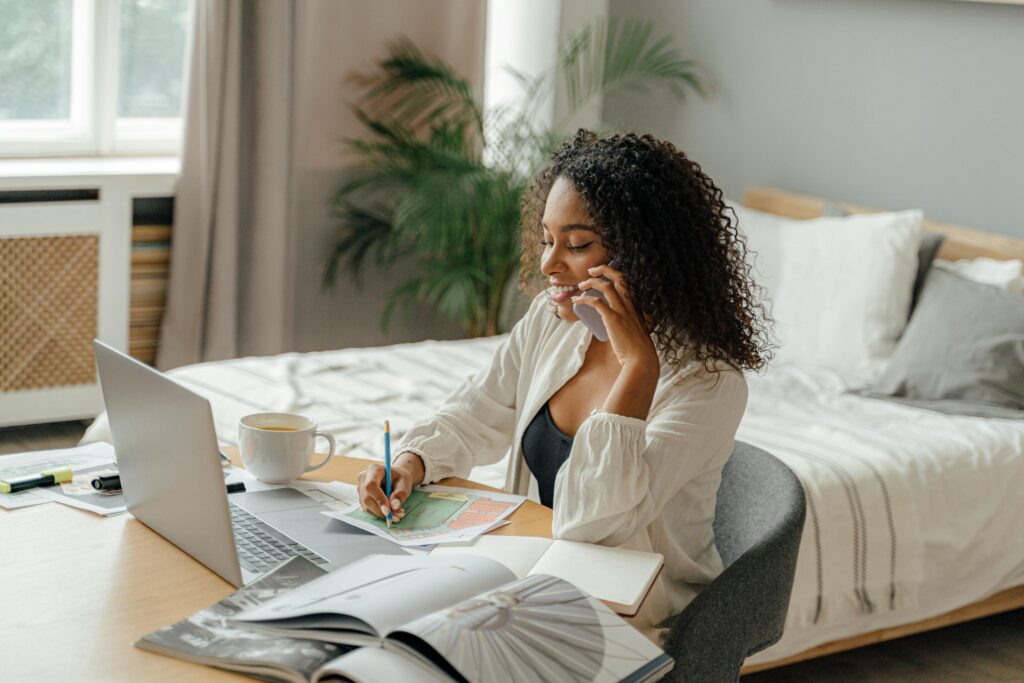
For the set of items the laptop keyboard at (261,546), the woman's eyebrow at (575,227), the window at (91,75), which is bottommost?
the laptop keyboard at (261,546)

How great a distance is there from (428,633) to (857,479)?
1.60 metres

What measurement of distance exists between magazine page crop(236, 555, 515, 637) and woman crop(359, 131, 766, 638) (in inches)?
10.1

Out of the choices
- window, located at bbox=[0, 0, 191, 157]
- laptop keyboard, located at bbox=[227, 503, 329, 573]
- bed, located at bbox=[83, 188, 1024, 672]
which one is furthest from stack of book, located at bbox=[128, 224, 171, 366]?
laptop keyboard, located at bbox=[227, 503, 329, 573]

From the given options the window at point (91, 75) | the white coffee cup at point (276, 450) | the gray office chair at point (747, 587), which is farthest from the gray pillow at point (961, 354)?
the window at point (91, 75)

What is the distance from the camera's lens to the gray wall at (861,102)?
3.34 metres

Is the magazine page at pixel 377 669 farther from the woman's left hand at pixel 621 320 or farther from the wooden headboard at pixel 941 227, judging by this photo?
the wooden headboard at pixel 941 227

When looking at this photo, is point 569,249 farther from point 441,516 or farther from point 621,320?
point 441,516

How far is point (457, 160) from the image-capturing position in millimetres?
4035

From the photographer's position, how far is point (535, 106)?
4293mm

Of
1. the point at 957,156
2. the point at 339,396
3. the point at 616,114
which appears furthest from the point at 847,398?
the point at 616,114

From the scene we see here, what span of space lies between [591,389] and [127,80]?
2923mm

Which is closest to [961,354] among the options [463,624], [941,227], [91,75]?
[941,227]

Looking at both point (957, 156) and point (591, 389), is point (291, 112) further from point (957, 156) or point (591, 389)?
point (591, 389)

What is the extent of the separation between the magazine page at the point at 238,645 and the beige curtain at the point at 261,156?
117 inches
